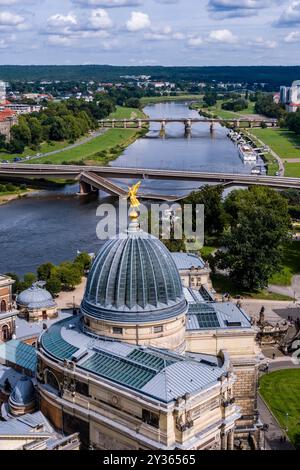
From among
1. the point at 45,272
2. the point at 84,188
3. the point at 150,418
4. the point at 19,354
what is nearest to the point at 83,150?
the point at 84,188

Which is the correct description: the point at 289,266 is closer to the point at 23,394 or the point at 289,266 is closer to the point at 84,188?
the point at 23,394

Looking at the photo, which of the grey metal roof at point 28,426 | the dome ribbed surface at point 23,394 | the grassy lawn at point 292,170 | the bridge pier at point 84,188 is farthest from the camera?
the grassy lawn at point 292,170

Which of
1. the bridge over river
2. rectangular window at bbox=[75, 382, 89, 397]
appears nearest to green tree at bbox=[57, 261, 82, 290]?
rectangular window at bbox=[75, 382, 89, 397]

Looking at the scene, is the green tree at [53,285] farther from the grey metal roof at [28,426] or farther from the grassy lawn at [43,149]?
the grassy lawn at [43,149]

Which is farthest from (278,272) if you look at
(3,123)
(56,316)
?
(3,123)

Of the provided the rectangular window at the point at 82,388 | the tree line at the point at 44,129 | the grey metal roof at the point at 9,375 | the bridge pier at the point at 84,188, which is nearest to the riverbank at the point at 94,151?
the tree line at the point at 44,129
